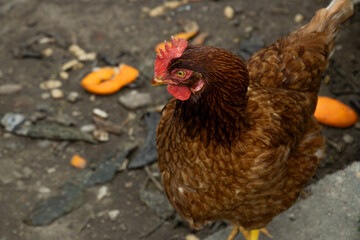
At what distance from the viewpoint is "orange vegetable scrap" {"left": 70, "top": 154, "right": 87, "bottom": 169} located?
11.8 feet

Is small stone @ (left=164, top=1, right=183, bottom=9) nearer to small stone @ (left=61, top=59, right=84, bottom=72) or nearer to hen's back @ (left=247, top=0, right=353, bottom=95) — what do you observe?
small stone @ (left=61, top=59, right=84, bottom=72)

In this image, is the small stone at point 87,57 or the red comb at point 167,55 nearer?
the red comb at point 167,55

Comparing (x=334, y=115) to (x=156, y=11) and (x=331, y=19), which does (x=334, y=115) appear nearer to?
(x=331, y=19)

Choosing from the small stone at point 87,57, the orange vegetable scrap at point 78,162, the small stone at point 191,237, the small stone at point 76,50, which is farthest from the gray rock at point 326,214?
the small stone at point 76,50

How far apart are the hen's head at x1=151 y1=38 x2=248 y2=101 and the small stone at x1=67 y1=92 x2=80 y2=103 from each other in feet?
7.47

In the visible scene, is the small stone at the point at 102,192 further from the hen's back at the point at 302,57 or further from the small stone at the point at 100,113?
the hen's back at the point at 302,57

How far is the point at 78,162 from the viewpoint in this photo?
361 cm

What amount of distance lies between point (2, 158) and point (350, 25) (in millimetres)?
3468

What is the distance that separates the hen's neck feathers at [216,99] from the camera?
1.96m

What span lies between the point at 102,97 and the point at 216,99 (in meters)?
2.29

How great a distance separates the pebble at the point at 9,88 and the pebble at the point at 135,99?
101 cm

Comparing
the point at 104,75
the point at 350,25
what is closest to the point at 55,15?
the point at 104,75

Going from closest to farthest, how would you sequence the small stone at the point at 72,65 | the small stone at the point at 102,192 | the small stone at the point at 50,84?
the small stone at the point at 102,192 → the small stone at the point at 50,84 → the small stone at the point at 72,65

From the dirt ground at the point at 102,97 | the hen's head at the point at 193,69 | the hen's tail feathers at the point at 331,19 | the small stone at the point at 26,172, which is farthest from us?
the small stone at the point at 26,172
